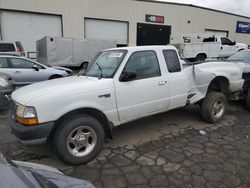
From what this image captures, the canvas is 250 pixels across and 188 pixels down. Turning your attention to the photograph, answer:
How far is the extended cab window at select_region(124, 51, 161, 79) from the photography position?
159 inches

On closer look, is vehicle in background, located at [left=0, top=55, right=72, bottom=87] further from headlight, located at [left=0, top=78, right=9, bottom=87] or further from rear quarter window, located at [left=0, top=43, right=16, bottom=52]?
rear quarter window, located at [left=0, top=43, right=16, bottom=52]

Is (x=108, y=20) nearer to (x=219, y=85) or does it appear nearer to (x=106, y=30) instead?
(x=106, y=30)

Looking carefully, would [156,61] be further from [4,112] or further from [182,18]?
[182,18]

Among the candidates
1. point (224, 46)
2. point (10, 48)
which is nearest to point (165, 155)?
point (10, 48)

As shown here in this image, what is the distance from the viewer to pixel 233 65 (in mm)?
5539

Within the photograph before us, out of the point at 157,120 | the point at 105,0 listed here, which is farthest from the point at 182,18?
the point at 157,120

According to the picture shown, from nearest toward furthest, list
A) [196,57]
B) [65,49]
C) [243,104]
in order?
[243,104], [65,49], [196,57]

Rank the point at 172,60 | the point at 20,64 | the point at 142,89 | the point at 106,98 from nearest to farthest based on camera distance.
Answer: the point at 106,98, the point at 142,89, the point at 172,60, the point at 20,64

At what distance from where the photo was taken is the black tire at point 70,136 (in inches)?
126

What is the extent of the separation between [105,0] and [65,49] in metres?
8.71

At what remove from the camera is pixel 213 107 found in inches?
201

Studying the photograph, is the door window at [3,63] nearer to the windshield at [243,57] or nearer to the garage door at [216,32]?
the windshield at [243,57]

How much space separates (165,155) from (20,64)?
746 centimetres

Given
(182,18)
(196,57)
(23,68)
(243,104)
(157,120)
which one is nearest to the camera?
(157,120)
